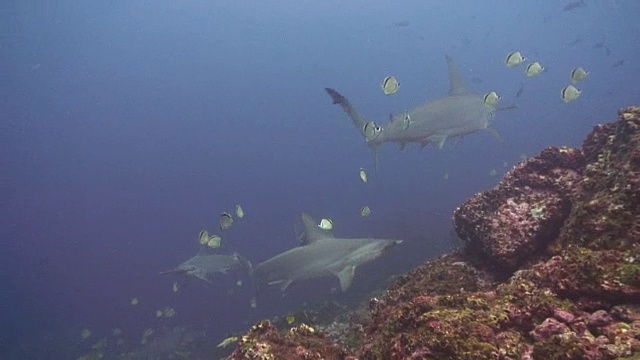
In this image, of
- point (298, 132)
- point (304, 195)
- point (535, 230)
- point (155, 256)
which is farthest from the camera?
point (298, 132)

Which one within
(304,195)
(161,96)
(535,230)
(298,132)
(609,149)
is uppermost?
(161,96)

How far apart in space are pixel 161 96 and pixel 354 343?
174m

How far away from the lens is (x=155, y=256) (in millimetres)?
73500

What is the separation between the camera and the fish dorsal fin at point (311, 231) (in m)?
10.8

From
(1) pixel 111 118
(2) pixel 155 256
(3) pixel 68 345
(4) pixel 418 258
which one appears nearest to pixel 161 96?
(1) pixel 111 118

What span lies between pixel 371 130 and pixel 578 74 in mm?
5939

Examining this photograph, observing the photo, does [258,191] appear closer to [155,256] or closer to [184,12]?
[155,256]

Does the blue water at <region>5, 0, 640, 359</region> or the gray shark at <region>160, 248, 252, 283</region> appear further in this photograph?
the blue water at <region>5, 0, 640, 359</region>

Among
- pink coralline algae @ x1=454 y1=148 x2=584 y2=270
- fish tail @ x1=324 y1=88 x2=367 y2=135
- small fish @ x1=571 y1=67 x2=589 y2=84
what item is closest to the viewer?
pink coralline algae @ x1=454 y1=148 x2=584 y2=270

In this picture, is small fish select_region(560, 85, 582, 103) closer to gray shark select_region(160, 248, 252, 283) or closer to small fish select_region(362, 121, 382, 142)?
small fish select_region(362, 121, 382, 142)

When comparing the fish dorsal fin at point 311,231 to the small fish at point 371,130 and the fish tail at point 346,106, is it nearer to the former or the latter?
the small fish at point 371,130

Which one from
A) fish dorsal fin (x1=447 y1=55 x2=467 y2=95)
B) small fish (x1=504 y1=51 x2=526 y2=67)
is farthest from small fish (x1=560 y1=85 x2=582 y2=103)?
fish dorsal fin (x1=447 y1=55 x2=467 y2=95)

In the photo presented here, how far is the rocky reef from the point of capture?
2939 millimetres

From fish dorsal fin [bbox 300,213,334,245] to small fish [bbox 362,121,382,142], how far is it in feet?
8.37
